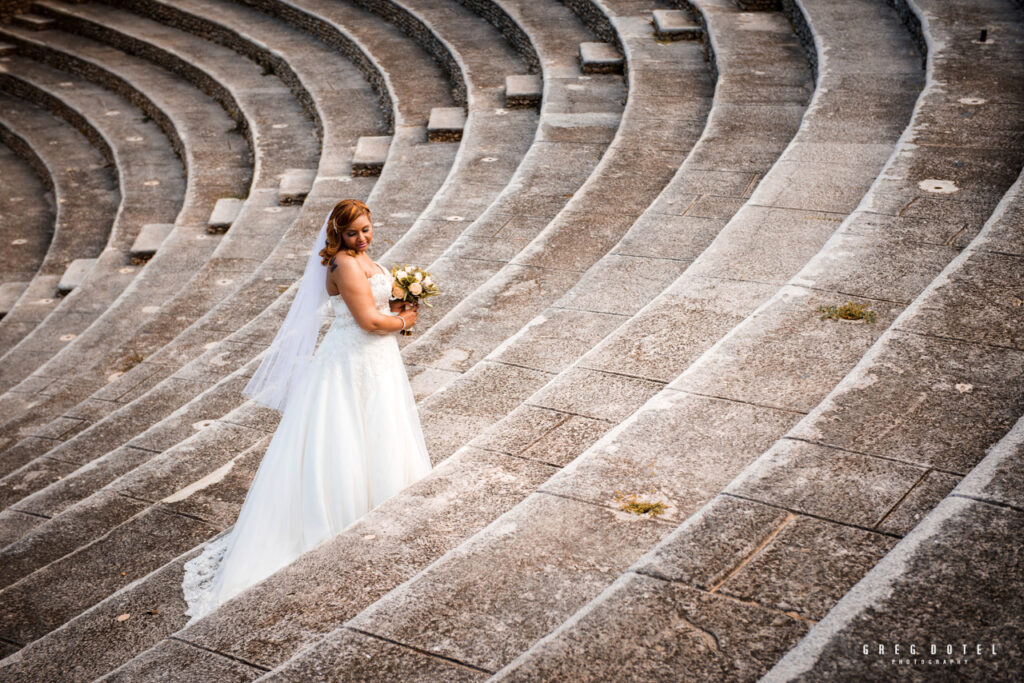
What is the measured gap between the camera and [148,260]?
11.3m

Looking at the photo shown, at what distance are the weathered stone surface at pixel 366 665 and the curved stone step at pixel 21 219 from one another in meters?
Answer: 9.66

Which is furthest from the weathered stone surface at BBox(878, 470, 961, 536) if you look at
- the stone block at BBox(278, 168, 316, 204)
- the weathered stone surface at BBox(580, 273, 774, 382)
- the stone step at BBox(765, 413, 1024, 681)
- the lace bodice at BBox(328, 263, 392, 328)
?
the stone block at BBox(278, 168, 316, 204)

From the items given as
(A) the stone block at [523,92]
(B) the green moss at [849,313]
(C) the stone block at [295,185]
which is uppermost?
(A) the stone block at [523,92]

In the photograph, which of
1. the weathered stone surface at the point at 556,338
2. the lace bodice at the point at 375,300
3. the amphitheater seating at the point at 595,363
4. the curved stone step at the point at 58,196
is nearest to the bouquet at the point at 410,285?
the lace bodice at the point at 375,300

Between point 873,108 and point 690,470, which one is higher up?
point 873,108

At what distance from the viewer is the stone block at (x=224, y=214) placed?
1134cm

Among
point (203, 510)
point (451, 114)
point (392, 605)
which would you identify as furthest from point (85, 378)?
point (392, 605)

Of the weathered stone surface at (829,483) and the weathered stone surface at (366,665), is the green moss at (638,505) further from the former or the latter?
the weathered stone surface at (366,665)

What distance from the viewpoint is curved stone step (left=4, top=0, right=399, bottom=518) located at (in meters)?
6.49

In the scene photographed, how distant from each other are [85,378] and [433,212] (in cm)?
321

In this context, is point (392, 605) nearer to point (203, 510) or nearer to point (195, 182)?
point (203, 510)

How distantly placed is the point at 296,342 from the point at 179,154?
34.3 feet

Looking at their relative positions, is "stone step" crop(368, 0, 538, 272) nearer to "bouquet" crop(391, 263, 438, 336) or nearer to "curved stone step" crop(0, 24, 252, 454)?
"bouquet" crop(391, 263, 438, 336)

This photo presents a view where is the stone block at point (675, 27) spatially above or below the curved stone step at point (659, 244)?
above
